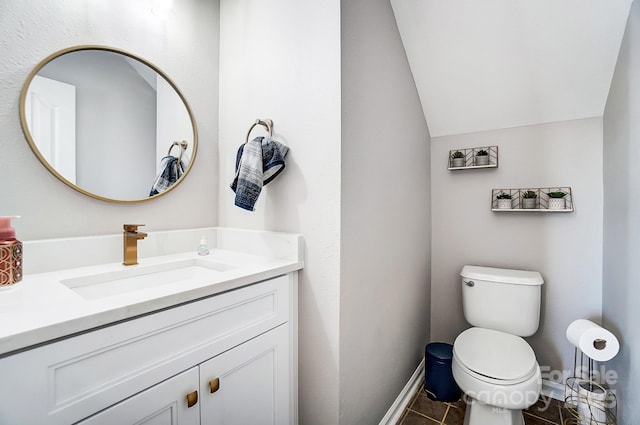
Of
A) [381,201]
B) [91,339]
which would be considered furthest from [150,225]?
[381,201]

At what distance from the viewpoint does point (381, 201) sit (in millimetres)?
1339

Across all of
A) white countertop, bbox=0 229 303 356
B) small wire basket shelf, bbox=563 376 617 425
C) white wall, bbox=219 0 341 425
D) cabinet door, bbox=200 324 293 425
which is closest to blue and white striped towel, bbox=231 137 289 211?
white wall, bbox=219 0 341 425

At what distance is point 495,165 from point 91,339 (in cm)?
211

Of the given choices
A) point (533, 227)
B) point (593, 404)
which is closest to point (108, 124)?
point (533, 227)

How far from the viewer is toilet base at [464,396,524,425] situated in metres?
1.24

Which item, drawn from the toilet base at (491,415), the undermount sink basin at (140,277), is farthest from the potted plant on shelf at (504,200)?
the undermount sink basin at (140,277)

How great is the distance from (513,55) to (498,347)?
158cm

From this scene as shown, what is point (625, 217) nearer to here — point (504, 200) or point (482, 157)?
point (504, 200)

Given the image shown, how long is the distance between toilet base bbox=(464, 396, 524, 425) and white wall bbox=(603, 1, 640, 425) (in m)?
0.41

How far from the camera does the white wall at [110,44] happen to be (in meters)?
0.91

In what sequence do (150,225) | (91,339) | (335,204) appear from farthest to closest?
(150,225), (335,204), (91,339)

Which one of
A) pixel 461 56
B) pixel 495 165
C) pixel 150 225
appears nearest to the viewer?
pixel 150 225

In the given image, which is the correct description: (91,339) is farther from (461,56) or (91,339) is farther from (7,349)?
(461,56)

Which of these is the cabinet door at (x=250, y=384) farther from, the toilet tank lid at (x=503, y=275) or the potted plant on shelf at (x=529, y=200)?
the potted plant on shelf at (x=529, y=200)
